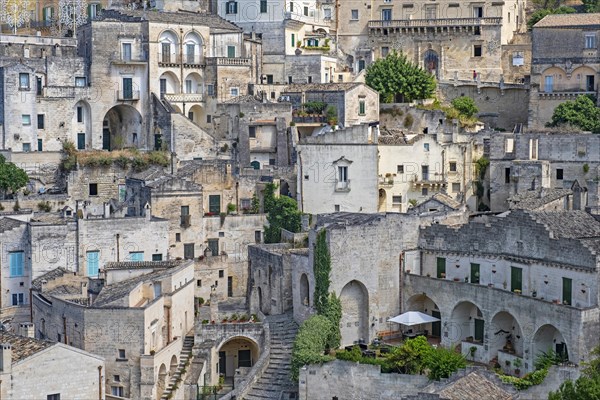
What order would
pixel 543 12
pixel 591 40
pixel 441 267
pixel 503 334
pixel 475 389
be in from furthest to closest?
pixel 543 12
pixel 591 40
pixel 441 267
pixel 503 334
pixel 475 389

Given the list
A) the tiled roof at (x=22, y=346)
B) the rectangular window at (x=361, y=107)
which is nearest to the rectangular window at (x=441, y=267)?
the tiled roof at (x=22, y=346)

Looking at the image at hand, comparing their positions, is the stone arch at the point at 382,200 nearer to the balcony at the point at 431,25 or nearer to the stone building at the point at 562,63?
the stone building at the point at 562,63

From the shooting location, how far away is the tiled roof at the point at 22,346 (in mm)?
51625

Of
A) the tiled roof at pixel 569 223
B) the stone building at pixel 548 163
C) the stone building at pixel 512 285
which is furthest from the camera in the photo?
the stone building at pixel 548 163

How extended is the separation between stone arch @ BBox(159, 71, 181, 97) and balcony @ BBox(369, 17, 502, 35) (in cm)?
1532

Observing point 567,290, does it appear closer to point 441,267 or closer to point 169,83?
point 441,267

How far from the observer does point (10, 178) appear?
73.2 m

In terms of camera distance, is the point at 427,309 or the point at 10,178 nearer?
the point at 427,309

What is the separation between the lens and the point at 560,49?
8138cm

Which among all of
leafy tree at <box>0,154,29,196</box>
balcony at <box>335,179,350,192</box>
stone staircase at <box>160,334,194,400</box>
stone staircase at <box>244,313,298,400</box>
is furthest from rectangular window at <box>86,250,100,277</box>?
balcony at <box>335,179,350,192</box>

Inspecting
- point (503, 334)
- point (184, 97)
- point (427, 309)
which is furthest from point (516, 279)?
point (184, 97)

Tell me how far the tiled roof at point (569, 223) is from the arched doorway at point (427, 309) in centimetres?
608

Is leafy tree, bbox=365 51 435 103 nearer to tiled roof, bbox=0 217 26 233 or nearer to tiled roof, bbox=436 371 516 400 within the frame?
tiled roof, bbox=0 217 26 233

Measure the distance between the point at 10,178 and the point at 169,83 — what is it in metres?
13.5
